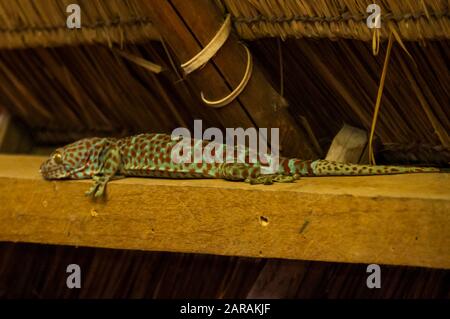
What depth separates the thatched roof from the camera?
162 centimetres

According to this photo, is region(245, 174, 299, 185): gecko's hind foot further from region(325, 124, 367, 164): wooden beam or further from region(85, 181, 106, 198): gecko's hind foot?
region(85, 181, 106, 198): gecko's hind foot

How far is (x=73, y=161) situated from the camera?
6.17ft

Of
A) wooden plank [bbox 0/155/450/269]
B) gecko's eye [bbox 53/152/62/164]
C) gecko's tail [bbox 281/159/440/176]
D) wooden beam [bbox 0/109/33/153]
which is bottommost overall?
wooden plank [bbox 0/155/450/269]

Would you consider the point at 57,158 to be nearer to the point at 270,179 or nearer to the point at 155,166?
the point at 155,166

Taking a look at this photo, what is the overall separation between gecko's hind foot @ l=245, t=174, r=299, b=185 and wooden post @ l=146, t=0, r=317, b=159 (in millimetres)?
142

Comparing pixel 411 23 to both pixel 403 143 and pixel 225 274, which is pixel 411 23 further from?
pixel 225 274

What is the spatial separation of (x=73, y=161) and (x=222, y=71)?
1.58 ft

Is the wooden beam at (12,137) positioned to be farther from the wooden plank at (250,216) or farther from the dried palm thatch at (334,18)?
the dried palm thatch at (334,18)

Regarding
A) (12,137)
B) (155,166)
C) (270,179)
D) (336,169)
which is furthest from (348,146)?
(12,137)

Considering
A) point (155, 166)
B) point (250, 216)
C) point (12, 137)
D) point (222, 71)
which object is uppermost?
point (12, 137)

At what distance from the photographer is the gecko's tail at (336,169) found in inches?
66.7

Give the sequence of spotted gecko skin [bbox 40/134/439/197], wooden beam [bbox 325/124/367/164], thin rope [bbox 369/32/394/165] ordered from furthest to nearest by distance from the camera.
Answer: wooden beam [bbox 325/124/367/164]
spotted gecko skin [bbox 40/134/439/197]
thin rope [bbox 369/32/394/165]

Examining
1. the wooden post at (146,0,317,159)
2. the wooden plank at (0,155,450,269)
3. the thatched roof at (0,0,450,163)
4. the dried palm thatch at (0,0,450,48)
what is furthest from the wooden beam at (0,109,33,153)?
the wooden post at (146,0,317,159)

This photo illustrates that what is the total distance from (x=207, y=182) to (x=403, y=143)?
54 centimetres
